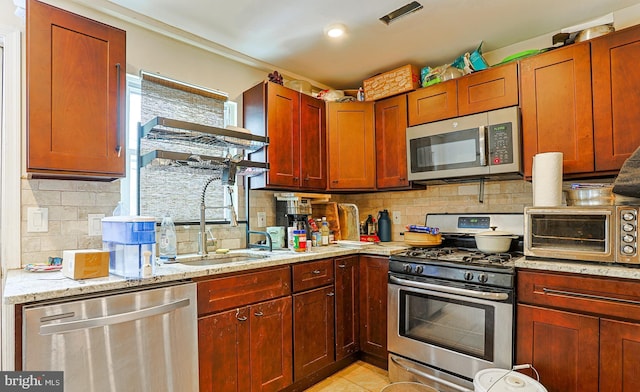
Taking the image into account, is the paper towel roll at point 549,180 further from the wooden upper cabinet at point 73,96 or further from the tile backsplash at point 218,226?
the wooden upper cabinet at point 73,96

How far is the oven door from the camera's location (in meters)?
1.95

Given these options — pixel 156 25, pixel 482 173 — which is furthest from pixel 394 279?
pixel 156 25

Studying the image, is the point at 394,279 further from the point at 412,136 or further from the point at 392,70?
the point at 392,70

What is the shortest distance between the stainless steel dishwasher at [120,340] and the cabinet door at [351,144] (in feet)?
5.66

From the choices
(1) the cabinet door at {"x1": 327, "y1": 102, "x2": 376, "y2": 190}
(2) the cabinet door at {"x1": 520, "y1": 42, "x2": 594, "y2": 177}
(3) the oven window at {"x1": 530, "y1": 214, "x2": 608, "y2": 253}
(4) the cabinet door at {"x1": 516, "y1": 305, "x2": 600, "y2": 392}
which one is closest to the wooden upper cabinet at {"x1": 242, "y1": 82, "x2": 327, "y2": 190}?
(1) the cabinet door at {"x1": 327, "y1": 102, "x2": 376, "y2": 190}

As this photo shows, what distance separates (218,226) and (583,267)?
231 centimetres

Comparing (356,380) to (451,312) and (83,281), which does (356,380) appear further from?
(83,281)

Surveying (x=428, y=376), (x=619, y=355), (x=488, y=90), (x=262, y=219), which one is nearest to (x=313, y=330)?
(x=428, y=376)

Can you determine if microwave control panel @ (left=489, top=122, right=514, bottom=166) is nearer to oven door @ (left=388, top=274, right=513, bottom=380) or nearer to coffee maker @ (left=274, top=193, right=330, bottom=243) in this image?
oven door @ (left=388, top=274, right=513, bottom=380)

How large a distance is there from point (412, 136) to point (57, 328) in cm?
251

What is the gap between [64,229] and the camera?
1.94 m

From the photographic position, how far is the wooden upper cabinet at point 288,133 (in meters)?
2.67

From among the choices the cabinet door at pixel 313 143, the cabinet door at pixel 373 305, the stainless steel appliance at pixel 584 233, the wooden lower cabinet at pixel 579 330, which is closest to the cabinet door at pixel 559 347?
the wooden lower cabinet at pixel 579 330

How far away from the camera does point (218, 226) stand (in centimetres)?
263
